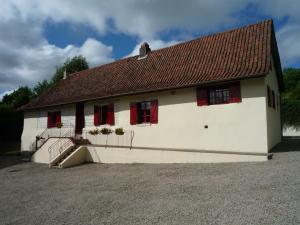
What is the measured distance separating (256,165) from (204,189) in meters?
3.25

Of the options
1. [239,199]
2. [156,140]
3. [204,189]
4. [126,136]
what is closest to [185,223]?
[239,199]

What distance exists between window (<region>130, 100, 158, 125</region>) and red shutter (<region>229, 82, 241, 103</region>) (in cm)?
397

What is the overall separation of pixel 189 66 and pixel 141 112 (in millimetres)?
3443

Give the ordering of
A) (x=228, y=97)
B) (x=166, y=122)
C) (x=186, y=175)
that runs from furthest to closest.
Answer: (x=166, y=122) → (x=228, y=97) → (x=186, y=175)

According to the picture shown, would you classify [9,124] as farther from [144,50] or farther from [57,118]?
[144,50]

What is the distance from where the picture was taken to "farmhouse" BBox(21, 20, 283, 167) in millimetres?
10758

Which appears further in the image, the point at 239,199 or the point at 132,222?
the point at 239,199

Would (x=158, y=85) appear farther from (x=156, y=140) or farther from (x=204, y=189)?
(x=204, y=189)

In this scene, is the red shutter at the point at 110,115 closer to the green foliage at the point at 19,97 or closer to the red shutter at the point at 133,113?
the red shutter at the point at 133,113

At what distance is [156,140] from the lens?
43.2ft

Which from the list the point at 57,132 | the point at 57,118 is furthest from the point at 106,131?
the point at 57,118

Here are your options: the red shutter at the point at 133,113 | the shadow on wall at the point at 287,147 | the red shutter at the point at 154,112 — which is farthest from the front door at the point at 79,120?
the shadow on wall at the point at 287,147

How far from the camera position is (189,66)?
13461 millimetres

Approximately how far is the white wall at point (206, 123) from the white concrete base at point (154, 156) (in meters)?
0.36
